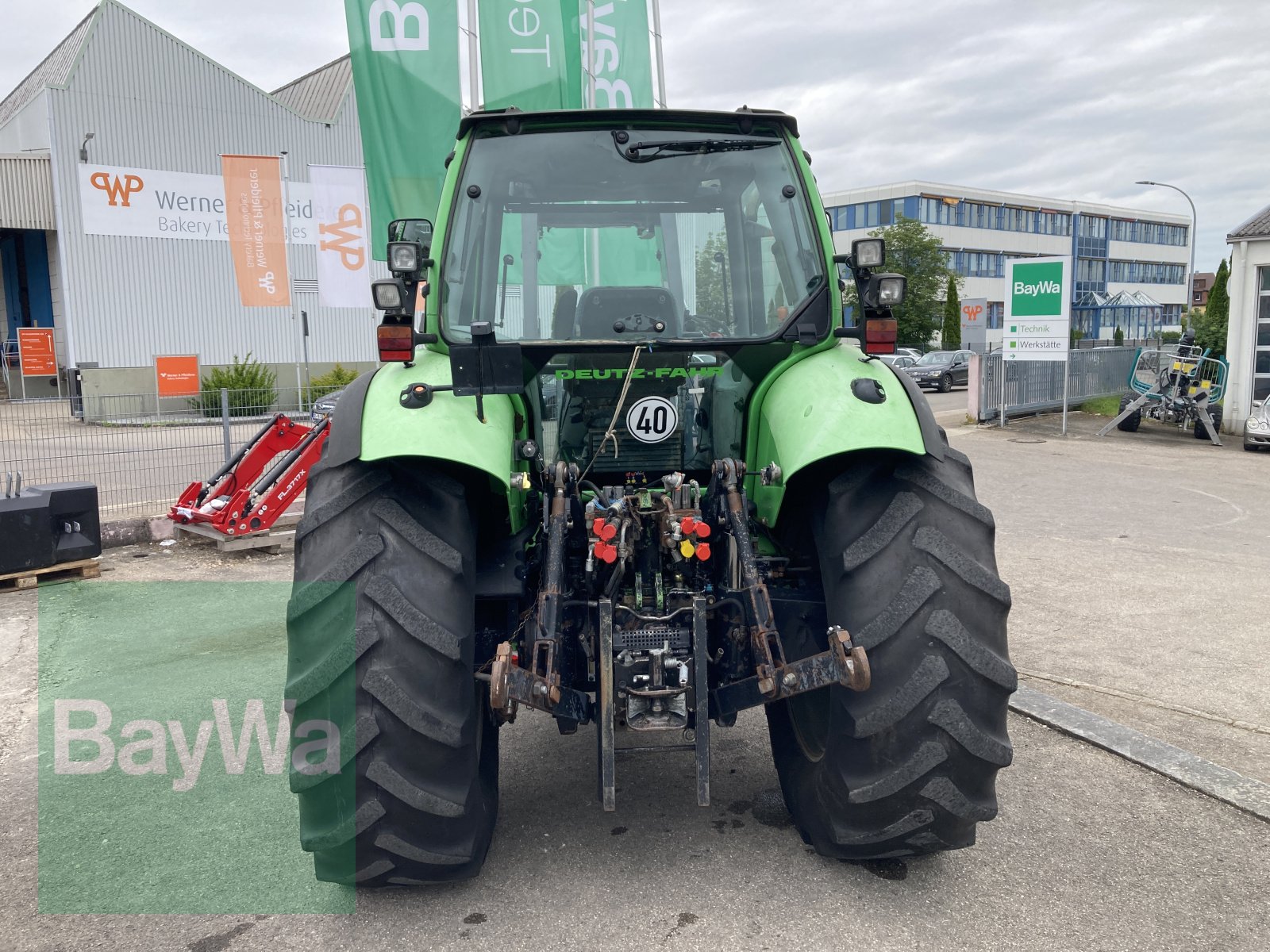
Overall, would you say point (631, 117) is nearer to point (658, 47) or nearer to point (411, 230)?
point (411, 230)

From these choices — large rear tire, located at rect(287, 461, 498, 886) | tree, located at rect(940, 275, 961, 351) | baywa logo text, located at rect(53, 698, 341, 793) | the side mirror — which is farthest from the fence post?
tree, located at rect(940, 275, 961, 351)

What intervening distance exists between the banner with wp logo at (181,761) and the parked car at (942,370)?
2824 centimetres

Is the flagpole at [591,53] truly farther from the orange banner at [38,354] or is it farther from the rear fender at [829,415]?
the orange banner at [38,354]

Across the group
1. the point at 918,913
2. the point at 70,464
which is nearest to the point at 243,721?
the point at 918,913

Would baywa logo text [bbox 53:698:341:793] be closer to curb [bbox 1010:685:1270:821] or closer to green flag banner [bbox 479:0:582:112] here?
curb [bbox 1010:685:1270:821]

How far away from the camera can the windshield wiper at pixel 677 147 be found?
3600 mm

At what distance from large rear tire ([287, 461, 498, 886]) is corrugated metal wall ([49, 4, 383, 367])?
74.2 feet

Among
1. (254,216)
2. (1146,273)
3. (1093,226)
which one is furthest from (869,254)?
(1146,273)

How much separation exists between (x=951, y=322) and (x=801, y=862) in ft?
175

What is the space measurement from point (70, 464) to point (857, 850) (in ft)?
27.8

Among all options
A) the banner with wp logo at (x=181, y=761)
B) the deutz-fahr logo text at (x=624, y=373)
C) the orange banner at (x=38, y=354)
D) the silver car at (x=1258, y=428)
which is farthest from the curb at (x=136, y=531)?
the orange banner at (x=38, y=354)

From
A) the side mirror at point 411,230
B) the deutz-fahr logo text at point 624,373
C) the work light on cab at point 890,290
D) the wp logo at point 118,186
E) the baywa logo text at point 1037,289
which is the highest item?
the wp logo at point 118,186

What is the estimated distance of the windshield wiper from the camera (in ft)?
11.8

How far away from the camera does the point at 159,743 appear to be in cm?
459
